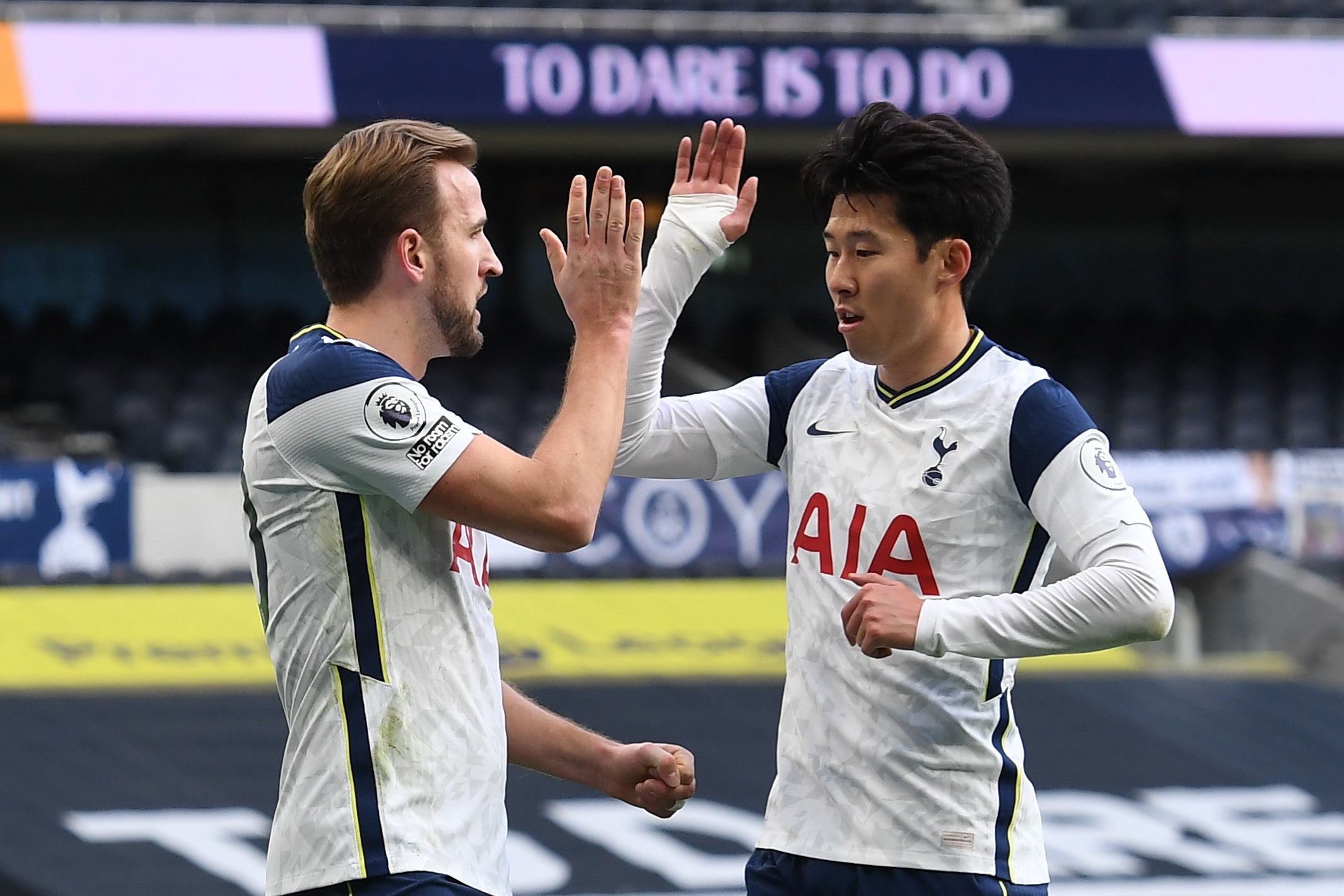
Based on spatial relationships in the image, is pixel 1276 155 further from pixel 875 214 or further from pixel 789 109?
pixel 875 214

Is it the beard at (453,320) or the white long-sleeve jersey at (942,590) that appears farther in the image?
the white long-sleeve jersey at (942,590)

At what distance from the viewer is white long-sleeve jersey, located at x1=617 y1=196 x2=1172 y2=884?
277 cm

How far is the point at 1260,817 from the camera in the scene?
6152 mm

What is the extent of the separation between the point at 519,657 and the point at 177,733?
57.3 inches

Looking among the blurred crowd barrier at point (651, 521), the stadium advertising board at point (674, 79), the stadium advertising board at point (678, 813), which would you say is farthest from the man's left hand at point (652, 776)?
the stadium advertising board at point (674, 79)

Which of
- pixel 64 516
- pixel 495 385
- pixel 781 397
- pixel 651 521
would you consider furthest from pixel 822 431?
pixel 495 385

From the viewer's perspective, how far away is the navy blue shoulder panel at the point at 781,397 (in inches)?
127

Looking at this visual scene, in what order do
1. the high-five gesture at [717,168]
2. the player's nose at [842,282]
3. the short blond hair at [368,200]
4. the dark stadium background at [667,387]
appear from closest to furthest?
the short blond hair at [368,200] < the player's nose at [842,282] < the high-five gesture at [717,168] < the dark stadium background at [667,387]

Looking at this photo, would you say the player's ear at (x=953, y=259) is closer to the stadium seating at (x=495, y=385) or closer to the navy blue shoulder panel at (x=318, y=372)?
the navy blue shoulder panel at (x=318, y=372)

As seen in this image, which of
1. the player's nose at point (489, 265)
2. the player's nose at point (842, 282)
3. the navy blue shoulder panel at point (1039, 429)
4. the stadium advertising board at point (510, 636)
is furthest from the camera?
the stadium advertising board at point (510, 636)

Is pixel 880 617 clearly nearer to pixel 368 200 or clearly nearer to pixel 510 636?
pixel 368 200

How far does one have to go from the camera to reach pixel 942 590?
9.52 ft

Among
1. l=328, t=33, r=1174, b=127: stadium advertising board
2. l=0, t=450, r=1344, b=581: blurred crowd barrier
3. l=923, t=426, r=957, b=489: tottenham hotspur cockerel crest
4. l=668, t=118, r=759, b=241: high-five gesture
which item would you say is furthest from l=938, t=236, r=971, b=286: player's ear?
l=328, t=33, r=1174, b=127: stadium advertising board

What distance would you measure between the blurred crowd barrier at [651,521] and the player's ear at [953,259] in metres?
6.18
